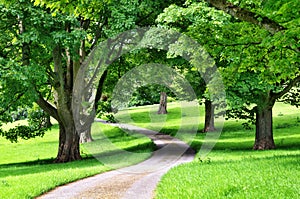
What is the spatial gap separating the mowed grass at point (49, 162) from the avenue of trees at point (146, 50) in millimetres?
2596

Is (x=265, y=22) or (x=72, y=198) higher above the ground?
(x=265, y=22)

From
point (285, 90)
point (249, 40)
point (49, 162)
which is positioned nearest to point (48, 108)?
point (49, 162)

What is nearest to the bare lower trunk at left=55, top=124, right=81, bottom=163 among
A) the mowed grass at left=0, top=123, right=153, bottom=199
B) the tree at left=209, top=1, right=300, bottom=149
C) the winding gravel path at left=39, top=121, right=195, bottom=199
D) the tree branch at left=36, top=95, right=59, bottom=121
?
the mowed grass at left=0, top=123, right=153, bottom=199

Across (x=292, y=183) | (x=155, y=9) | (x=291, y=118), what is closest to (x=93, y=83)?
(x=155, y=9)

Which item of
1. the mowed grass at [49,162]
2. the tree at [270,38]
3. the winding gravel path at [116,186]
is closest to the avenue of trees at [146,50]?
the tree at [270,38]

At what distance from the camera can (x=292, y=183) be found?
33.9 ft

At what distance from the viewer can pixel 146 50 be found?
2262 cm

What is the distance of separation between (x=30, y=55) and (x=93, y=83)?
5.12 metres

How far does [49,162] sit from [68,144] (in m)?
3.23

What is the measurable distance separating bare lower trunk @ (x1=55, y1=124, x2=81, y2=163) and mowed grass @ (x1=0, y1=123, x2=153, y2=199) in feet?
2.09

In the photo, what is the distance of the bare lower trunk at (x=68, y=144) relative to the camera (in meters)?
24.2

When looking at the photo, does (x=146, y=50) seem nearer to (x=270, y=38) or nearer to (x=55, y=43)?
(x=55, y=43)

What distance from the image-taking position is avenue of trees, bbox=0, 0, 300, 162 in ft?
33.4

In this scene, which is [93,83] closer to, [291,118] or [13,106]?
[13,106]
